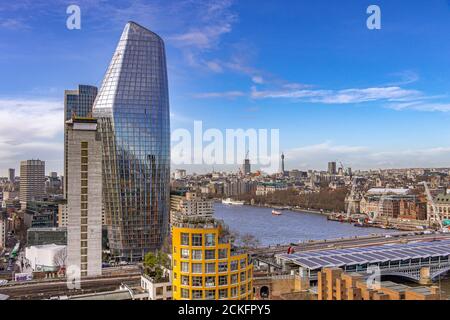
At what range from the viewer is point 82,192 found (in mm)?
5234

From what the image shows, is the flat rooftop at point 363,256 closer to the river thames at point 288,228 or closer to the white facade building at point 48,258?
the white facade building at point 48,258

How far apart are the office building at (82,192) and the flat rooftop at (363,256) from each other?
2507 millimetres

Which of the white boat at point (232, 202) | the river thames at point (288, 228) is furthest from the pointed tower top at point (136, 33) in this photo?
the white boat at point (232, 202)

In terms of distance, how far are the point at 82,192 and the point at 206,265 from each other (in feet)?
8.05

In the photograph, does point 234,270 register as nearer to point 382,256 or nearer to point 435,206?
point 382,256

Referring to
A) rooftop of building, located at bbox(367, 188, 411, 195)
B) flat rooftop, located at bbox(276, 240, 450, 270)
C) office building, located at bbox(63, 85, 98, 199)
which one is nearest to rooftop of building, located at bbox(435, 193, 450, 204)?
rooftop of building, located at bbox(367, 188, 411, 195)

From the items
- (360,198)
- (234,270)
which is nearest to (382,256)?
(234,270)

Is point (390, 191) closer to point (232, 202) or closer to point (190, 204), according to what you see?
point (232, 202)

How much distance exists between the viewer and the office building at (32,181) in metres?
15.5

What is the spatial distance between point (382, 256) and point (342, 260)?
70cm

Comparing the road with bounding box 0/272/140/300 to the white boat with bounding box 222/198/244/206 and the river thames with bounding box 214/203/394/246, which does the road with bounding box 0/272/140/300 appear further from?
the white boat with bounding box 222/198/244/206

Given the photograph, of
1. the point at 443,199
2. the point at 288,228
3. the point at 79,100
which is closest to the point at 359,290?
the point at 288,228

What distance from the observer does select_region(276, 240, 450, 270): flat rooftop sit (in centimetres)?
574
